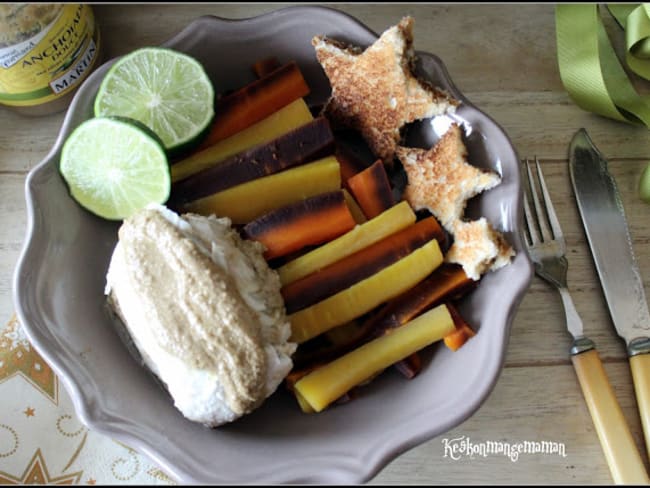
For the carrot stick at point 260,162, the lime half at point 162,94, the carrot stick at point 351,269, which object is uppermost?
the lime half at point 162,94

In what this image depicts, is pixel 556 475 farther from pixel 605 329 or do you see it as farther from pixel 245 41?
pixel 245 41

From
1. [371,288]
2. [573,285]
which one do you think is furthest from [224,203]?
[573,285]

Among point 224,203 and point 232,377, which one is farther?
point 224,203

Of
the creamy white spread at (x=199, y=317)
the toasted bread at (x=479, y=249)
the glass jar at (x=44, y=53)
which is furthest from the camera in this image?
the glass jar at (x=44, y=53)

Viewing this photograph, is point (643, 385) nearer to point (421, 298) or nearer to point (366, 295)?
point (421, 298)

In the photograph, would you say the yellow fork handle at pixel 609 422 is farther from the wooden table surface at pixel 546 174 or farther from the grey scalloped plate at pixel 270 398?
the grey scalloped plate at pixel 270 398

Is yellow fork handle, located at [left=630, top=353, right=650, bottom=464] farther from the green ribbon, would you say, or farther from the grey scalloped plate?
the green ribbon

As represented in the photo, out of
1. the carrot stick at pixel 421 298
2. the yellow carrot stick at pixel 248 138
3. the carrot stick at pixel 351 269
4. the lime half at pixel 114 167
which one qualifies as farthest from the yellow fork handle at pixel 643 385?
the lime half at pixel 114 167

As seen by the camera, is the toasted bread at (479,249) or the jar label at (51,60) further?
the jar label at (51,60)
